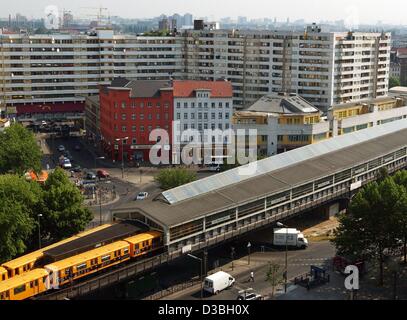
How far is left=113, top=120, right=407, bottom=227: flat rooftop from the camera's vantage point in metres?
28.2

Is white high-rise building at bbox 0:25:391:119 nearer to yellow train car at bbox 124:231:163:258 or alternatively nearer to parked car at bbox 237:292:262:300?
yellow train car at bbox 124:231:163:258

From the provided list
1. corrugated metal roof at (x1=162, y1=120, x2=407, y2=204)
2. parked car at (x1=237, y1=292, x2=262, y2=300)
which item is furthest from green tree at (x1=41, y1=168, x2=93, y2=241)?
parked car at (x1=237, y1=292, x2=262, y2=300)

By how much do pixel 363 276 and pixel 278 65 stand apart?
44.0 m

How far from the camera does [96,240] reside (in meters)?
25.9

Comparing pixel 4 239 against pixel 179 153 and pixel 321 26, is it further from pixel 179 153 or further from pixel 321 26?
pixel 321 26

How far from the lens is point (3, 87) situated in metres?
71.1

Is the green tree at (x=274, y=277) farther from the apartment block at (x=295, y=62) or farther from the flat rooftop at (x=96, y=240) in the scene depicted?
the apartment block at (x=295, y=62)

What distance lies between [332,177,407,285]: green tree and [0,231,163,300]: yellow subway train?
8.44 m

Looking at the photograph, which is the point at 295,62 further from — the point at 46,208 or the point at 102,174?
the point at 46,208

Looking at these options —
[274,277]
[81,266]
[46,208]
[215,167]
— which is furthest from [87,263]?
[215,167]

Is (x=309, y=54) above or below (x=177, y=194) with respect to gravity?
above

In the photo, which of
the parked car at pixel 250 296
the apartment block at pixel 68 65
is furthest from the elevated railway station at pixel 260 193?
the apartment block at pixel 68 65

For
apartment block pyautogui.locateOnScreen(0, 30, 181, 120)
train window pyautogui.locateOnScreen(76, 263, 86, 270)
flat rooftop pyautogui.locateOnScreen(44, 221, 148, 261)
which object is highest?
apartment block pyautogui.locateOnScreen(0, 30, 181, 120)
